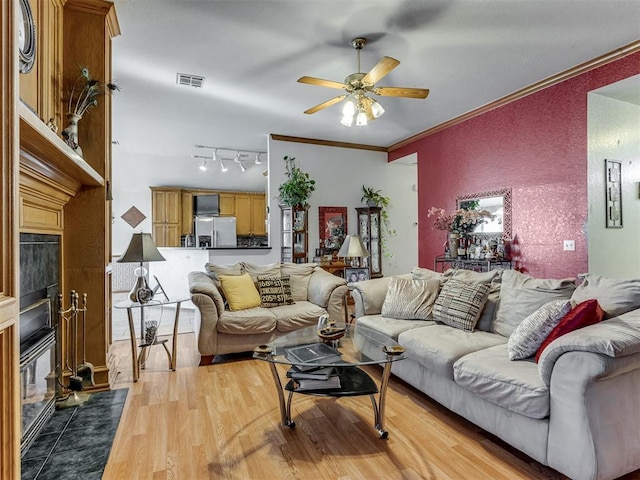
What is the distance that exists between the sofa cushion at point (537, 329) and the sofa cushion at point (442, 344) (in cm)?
29

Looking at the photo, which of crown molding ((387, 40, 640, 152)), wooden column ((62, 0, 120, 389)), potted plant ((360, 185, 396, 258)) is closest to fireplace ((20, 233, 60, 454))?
wooden column ((62, 0, 120, 389))

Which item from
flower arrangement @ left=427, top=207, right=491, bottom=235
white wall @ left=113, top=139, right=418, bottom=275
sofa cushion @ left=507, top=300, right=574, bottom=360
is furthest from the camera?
white wall @ left=113, top=139, right=418, bottom=275

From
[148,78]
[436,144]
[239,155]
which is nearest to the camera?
[148,78]

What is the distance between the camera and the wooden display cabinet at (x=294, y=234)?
210 inches

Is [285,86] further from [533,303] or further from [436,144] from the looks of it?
[533,303]

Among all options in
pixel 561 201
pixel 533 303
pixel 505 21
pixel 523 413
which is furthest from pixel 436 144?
pixel 523 413

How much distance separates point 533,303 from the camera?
2.38 metres

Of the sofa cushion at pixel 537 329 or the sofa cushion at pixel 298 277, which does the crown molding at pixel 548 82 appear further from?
the sofa cushion at pixel 298 277

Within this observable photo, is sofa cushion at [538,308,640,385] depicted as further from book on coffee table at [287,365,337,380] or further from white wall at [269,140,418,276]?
white wall at [269,140,418,276]

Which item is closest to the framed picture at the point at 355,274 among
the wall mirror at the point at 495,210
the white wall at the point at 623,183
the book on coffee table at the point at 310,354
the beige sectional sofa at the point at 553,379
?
the wall mirror at the point at 495,210

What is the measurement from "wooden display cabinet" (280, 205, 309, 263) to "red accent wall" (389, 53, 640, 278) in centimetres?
224

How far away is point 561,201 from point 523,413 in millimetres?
2764

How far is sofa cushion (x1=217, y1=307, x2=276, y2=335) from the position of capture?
320cm

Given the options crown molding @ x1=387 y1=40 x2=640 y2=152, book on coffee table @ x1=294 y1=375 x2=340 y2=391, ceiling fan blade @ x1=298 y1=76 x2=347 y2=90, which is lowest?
book on coffee table @ x1=294 y1=375 x2=340 y2=391
